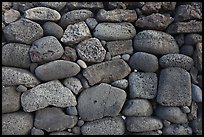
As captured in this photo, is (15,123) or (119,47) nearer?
(15,123)

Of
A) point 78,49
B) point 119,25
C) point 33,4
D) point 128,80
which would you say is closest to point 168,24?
point 119,25

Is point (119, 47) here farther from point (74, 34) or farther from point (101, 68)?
point (74, 34)

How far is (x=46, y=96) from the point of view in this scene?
→ 1741 millimetres

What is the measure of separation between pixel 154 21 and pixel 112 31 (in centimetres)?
28

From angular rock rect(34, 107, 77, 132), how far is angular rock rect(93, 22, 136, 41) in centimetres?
53

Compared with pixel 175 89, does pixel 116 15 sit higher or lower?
higher

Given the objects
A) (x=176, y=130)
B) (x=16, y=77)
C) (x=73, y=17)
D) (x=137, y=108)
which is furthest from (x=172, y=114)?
(x=16, y=77)

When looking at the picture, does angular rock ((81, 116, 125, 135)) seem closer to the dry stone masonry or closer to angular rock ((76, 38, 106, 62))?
A: the dry stone masonry

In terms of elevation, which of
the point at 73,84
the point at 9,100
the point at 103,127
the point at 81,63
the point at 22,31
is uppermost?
the point at 22,31

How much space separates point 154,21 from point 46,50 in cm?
70

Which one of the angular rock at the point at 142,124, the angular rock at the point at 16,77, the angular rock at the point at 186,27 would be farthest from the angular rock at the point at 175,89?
the angular rock at the point at 16,77

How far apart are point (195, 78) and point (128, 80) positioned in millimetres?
437

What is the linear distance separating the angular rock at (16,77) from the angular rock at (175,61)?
815 mm

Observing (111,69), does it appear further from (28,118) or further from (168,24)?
(28,118)
